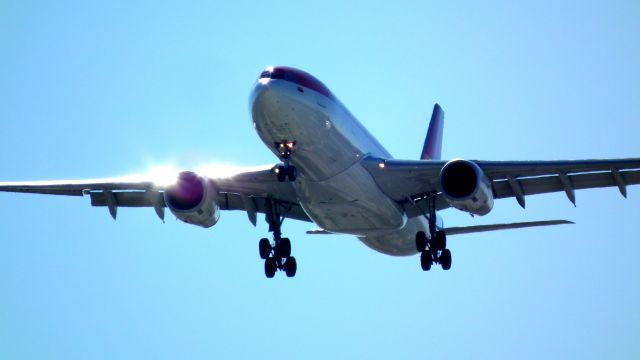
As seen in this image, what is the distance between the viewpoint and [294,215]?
38594 millimetres

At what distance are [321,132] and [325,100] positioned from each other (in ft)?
3.67

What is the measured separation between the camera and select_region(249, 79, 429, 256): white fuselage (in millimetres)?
31469

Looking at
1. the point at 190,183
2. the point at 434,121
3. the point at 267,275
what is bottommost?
the point at 267,275

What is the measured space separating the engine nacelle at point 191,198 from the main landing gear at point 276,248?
252cm

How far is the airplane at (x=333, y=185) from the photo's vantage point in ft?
106

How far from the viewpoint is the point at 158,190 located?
124 ft


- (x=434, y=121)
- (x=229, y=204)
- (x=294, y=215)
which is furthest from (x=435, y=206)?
(x=434, y=121)

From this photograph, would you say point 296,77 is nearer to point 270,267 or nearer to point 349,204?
point 349,204

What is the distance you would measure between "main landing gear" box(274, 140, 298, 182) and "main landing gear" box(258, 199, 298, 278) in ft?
17.5

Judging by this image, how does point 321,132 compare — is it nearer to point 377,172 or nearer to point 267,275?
point 377,172

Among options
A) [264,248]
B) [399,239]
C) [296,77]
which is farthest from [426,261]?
[296,77]

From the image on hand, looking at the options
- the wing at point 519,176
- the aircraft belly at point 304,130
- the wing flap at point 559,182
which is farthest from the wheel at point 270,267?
the wing flap at point 559,182

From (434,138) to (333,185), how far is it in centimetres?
1659

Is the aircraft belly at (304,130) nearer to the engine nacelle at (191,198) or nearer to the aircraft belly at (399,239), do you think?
the engine nacelle at (191,198)
